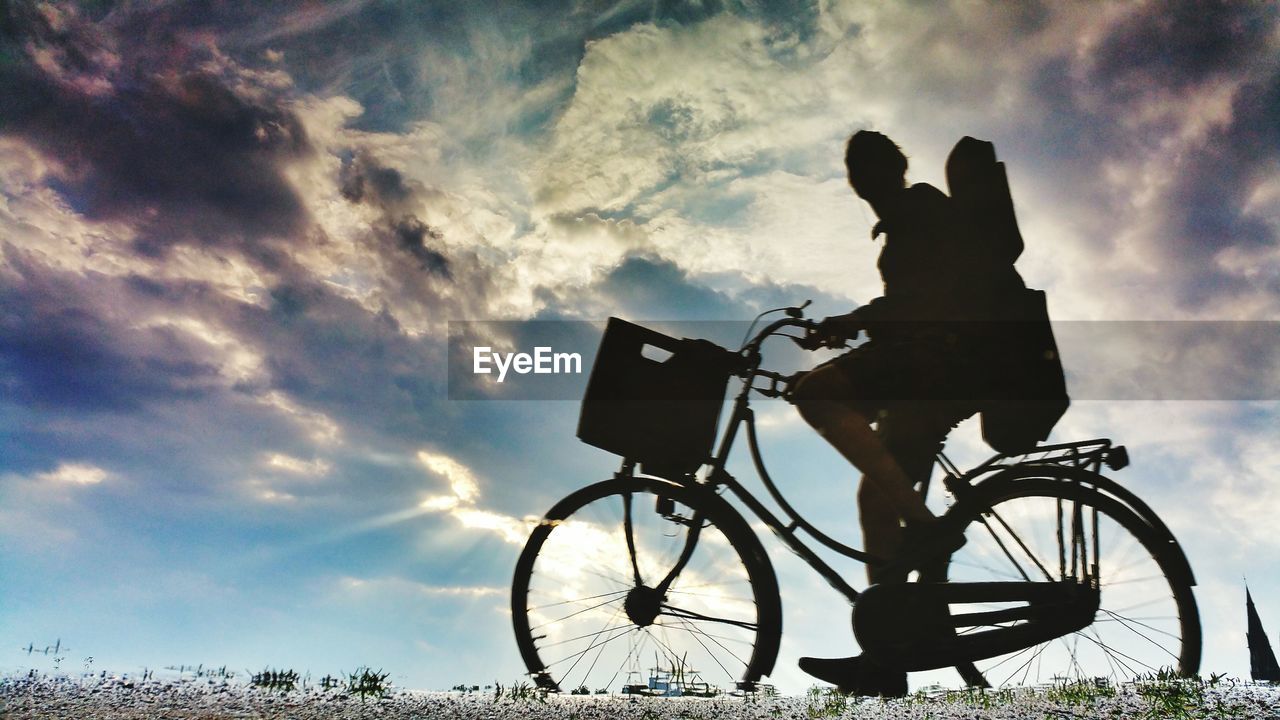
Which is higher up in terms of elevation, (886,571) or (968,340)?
(968,340)

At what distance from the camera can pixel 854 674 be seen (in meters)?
3.74

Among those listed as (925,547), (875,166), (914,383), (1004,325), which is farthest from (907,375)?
(875,166)

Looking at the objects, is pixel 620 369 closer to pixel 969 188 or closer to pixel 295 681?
pixel 969 188

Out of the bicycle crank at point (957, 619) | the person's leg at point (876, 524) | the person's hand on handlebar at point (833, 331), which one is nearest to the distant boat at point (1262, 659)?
the bicycle crank at point (957, 619)

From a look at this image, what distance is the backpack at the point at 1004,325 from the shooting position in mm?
3727

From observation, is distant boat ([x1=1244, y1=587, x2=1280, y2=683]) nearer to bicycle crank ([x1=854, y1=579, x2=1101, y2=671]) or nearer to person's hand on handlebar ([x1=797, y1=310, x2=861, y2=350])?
bicycle crank ([x1=854, y1=579, x2=1101, y2=671])

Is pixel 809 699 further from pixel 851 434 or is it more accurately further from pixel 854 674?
pixel 851 434

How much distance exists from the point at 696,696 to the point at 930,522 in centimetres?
152

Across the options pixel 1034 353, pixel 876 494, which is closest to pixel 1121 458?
pixel 1034 353

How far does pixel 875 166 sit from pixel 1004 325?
3.70 ft

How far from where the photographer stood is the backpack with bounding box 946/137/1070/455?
373 cm

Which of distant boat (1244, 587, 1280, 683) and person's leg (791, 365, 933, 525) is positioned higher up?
person's leg (791, 365, 933, 525)

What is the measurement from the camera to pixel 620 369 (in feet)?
13.0

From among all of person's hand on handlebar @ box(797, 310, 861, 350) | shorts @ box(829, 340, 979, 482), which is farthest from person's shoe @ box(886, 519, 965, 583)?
person's hand on handlebar @ box(797, 310, 861, 350)
